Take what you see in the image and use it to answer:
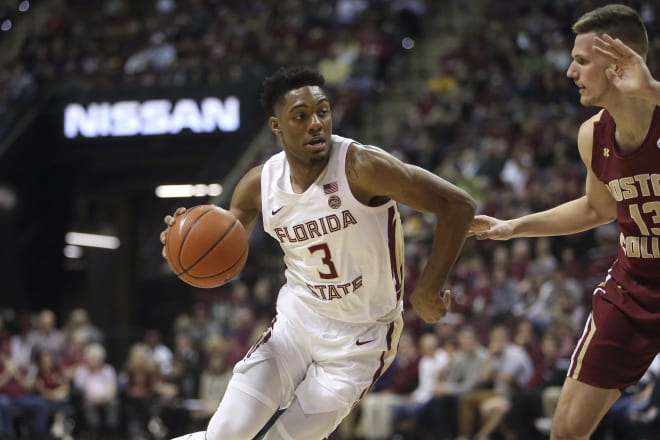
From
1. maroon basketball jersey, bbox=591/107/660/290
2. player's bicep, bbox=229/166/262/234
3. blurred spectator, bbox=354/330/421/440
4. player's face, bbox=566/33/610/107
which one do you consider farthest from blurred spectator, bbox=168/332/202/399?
player's face, bbox=566/33/610/107

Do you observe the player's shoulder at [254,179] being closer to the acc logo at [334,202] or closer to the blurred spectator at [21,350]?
the acc logo at [334,202]

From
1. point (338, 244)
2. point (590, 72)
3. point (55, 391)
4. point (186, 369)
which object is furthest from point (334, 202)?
point (55, 391)

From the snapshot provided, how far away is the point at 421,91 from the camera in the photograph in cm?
1669

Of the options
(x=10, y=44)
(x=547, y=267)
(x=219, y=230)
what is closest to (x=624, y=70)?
(x=219, y=230)

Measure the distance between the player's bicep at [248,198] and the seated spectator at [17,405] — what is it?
8.15 meters

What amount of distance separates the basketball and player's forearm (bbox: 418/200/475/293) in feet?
2.88

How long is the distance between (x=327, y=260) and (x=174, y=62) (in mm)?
14180

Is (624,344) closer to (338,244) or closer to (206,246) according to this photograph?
(338,244)

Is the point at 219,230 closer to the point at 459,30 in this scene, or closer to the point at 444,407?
the point at 444,407

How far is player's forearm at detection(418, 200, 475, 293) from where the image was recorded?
416 cm

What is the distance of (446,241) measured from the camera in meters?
4.20

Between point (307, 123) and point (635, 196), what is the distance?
4.68 feet

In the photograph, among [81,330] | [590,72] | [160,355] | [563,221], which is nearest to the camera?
[590,72]

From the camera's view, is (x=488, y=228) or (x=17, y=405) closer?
(x=488, y=228)
